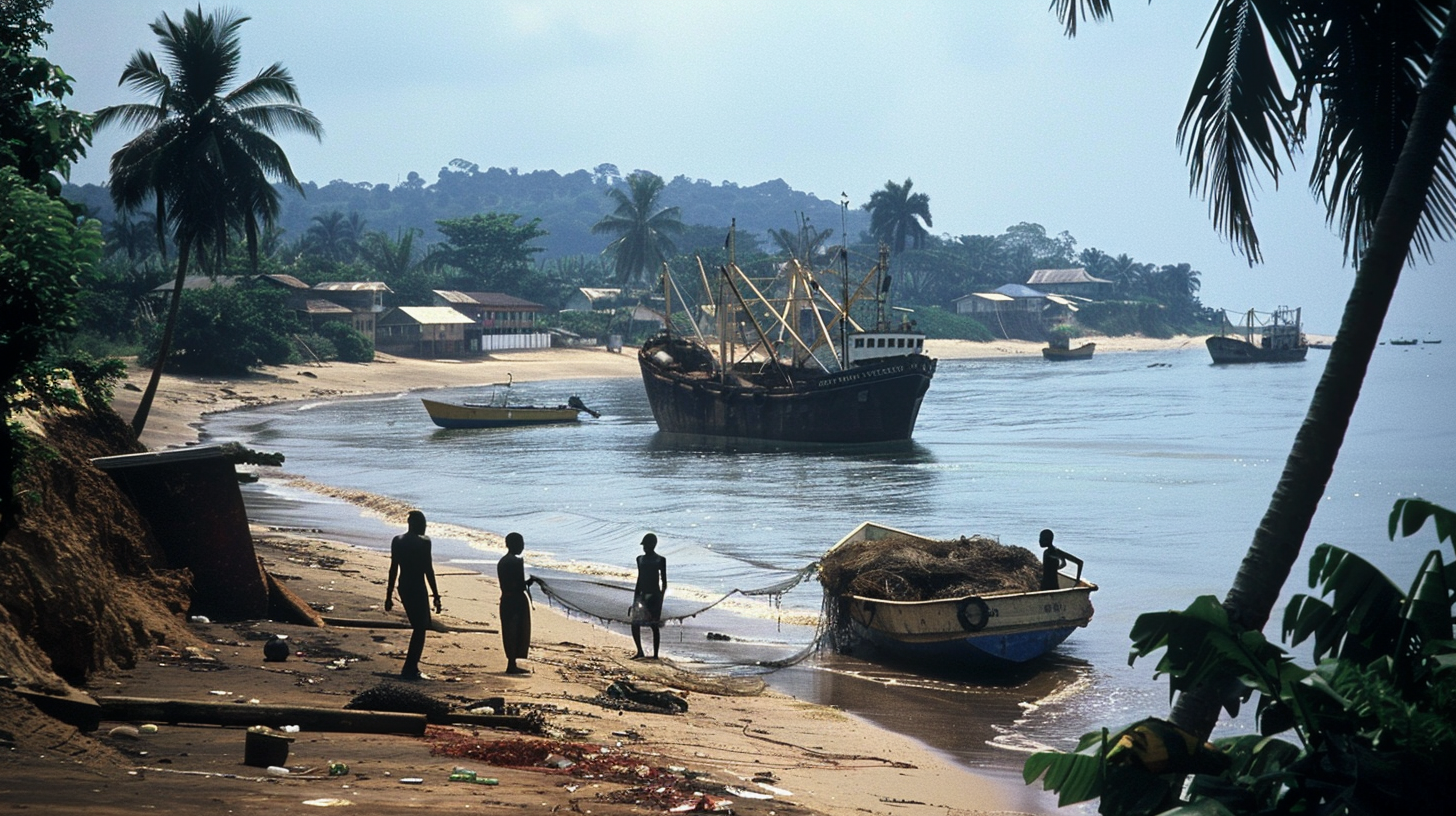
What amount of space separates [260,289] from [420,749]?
63327 millimetres

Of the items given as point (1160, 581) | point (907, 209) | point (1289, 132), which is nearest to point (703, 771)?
point (1289, 132)

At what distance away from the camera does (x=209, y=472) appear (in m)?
11.1

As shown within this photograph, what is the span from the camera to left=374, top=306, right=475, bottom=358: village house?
85.6 m

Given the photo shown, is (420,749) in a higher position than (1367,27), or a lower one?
lower

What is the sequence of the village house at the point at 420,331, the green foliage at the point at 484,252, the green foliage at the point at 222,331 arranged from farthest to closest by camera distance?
the green foliage at the point at 484,252 < the village house at the point at 420,331 < the green foliage at the point at 222,331

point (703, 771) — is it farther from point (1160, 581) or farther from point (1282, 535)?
point (1160, 581)

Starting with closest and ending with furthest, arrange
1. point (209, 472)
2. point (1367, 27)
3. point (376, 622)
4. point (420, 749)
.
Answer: point (1367, 27) → point (420, 749) → point (209, 472) → point (376, 622)

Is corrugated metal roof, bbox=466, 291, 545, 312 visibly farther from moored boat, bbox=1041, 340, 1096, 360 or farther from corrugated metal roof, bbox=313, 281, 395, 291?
moored boat, bbox=1041, 340, 1096, 360

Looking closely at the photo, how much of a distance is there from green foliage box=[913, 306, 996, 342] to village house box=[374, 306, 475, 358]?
61.6 metres

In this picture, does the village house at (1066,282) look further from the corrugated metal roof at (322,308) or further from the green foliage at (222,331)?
the green foliage at (222,331)

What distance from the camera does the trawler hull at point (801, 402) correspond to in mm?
47438

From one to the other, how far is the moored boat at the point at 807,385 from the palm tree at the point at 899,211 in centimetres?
8969

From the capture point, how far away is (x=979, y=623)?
1414 cm

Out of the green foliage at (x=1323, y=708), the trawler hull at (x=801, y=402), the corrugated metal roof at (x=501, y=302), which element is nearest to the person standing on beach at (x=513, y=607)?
the green foliage at (x=1323, y=708)
